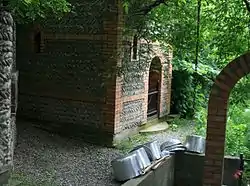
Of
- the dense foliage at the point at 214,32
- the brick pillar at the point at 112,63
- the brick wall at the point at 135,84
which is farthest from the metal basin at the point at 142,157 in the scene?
the brick wall at the point at 135,84

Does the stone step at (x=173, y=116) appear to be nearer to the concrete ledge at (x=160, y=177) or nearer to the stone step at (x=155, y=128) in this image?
the stone step at (x=155, y=128)

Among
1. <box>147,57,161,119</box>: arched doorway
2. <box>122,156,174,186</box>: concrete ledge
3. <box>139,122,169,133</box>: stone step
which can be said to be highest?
<box>147,57,161,119</box>: arched doorway

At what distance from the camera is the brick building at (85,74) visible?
868cm

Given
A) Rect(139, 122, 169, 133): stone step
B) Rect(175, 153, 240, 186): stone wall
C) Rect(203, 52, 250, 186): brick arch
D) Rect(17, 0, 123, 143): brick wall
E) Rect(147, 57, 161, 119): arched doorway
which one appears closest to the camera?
Rect(203, 52, 250, 186): brick arch

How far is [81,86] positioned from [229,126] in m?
3.43

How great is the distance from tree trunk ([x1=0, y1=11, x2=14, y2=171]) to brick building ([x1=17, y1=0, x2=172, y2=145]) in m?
4.06

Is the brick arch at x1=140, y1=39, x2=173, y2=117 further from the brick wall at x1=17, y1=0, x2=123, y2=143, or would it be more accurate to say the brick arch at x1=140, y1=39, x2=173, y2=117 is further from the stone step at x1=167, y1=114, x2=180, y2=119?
the brick wall at x1=17, y1=0, x2=123, y2=143

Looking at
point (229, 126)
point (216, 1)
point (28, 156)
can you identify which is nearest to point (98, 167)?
point (28, 156)

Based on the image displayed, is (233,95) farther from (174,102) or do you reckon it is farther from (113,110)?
(174,102)

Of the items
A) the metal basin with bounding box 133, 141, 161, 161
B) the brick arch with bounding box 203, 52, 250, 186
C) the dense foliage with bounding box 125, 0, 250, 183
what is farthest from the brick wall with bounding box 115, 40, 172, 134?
the brick arch with bounding box 203, 52, 250, 186

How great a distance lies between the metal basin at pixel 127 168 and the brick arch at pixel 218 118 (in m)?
1.46

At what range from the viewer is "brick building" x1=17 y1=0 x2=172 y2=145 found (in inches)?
342

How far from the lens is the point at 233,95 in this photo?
7.64 metres

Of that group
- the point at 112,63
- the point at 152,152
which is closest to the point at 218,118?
the point at 152,152
